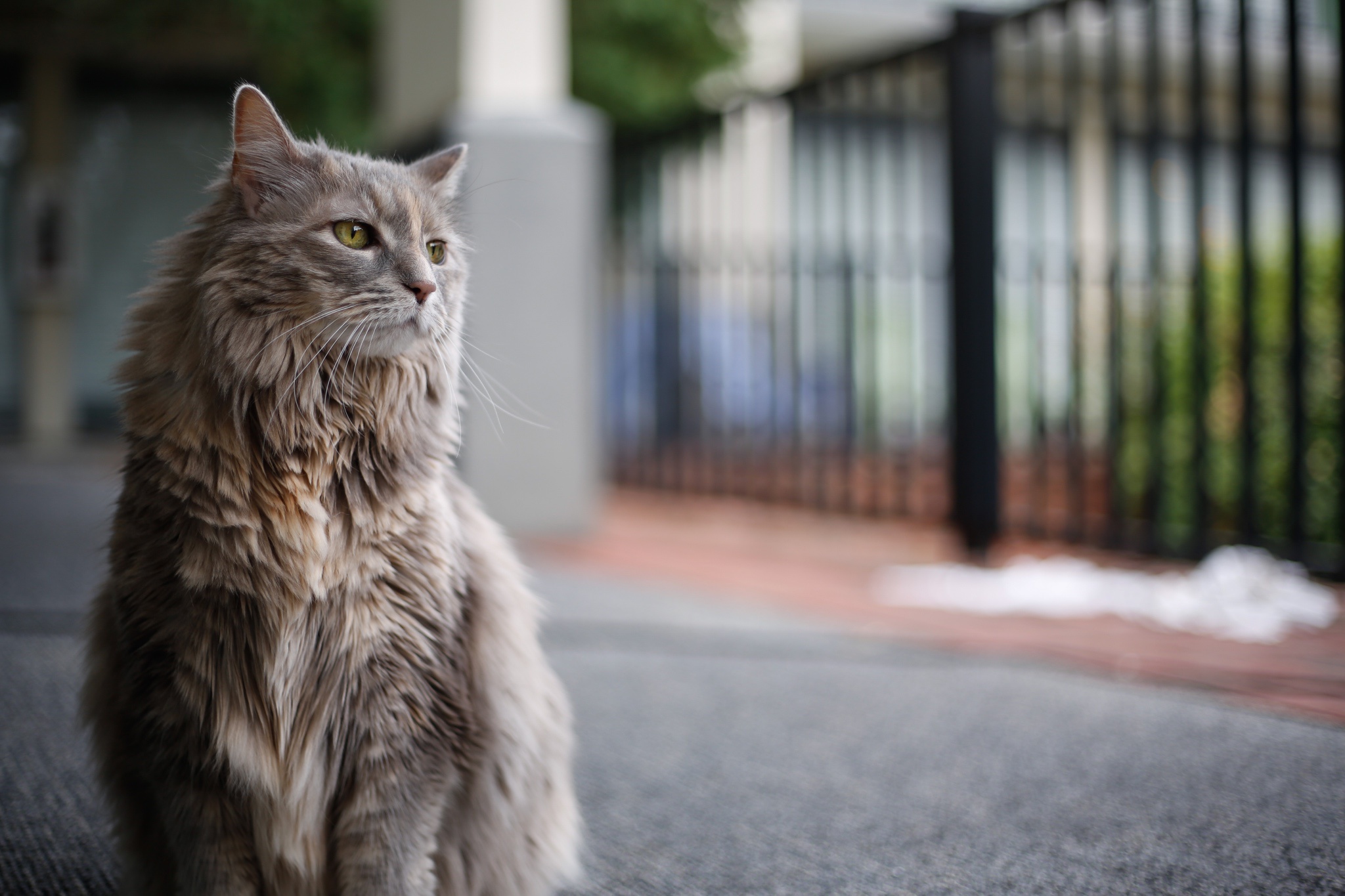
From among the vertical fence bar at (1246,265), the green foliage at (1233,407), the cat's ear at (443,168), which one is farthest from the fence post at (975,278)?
the cat's ear at (443,168)

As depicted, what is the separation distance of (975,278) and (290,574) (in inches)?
114

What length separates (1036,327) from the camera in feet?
12.6

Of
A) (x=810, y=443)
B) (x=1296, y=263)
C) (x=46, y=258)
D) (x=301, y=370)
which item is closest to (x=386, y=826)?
(x=301, y=370)

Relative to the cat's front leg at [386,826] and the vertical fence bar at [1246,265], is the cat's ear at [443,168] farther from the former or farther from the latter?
the vertical fence bar at [1246,265]

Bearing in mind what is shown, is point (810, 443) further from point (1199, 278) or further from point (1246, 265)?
point (1246, 265)

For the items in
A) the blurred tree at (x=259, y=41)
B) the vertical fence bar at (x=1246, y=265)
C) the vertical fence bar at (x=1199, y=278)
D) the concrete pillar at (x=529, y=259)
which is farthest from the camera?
the blurred tree at (x=259, y=41)

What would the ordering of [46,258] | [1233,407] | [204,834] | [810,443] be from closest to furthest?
[204,834] → [1233,407] → [810,443] → [46,258]

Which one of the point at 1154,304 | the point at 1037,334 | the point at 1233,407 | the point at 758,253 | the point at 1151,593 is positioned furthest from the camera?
the point at 758,253

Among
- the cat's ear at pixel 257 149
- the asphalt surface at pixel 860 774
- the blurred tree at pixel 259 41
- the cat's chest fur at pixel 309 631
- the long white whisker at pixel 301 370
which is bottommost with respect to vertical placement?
the asphalt surface at pixel 860 774

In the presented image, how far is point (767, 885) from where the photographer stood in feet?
4.30

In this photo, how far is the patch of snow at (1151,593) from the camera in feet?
8.62

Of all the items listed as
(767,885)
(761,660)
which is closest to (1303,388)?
(761,660)

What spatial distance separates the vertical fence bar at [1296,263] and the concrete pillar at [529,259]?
232 cm

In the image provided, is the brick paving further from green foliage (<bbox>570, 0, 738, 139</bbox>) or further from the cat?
green foliage (<bbox>570, 0, 738, 139</bbox>)
